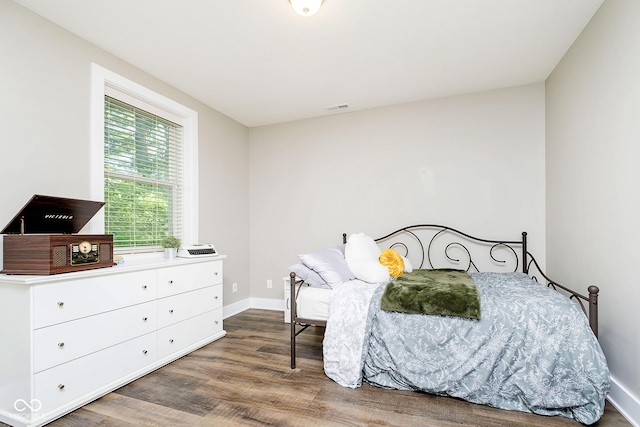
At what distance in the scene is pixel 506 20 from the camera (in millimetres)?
2240

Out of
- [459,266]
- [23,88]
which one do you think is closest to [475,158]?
[459,266]

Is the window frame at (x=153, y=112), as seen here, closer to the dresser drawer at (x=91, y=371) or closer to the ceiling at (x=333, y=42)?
the ceiling at (x=333, y=42)

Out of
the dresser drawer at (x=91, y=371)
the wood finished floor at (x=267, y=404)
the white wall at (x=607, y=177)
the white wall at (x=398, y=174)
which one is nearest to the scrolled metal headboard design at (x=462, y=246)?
the white wall at (x=398, y=174)

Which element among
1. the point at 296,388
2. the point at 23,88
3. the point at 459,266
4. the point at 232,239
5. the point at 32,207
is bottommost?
the point at 296,388

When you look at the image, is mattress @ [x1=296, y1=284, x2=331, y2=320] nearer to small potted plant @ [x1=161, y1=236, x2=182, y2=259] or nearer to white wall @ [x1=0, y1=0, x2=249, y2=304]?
small potted plant @ [x1=161, y1=236, x2=182, y2=259]

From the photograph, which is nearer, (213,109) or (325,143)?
(213,109)

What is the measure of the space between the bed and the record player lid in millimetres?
1484

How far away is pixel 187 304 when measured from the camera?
2.80 m

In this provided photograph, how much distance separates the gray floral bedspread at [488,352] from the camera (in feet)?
5.91

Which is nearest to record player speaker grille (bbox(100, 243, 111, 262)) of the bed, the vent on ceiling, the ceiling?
the bed

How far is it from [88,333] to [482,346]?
2336 millimetres

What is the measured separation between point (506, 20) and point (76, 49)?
2966 millimetres

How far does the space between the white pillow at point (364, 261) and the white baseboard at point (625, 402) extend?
145 centimetres

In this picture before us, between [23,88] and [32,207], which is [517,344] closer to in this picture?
[32,207]
